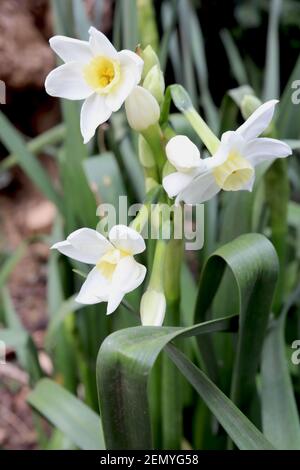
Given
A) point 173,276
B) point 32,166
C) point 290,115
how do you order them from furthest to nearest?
1. point 32,166
2. point 290,115
3. point 173,276

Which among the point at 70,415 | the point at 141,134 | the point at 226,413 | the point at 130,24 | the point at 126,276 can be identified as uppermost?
the point at 130,24

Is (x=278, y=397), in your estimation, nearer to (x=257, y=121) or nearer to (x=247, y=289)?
(x=247, y=289)

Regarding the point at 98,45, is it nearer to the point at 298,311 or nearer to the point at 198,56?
the point at 298,311

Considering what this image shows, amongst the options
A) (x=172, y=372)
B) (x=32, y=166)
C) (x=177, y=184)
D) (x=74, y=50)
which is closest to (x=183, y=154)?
(x=177, y=184)

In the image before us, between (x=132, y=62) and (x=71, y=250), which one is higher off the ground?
(x=132, y=62)

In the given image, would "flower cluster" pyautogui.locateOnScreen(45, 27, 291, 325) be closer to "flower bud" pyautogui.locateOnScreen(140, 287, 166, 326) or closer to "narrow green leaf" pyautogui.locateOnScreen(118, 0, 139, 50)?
"flower bud" pyautogui.locateOnScreen(140, 287, 166, 326)

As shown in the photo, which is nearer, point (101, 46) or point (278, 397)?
point (101, 46)

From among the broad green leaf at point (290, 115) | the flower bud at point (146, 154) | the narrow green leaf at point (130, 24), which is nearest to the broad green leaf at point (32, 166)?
the narrow green leaf at point (130, 24)

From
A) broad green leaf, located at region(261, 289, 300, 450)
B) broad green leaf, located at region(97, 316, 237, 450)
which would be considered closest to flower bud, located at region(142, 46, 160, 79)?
broad green leaf, located at region(97, 316, 237, 450)
